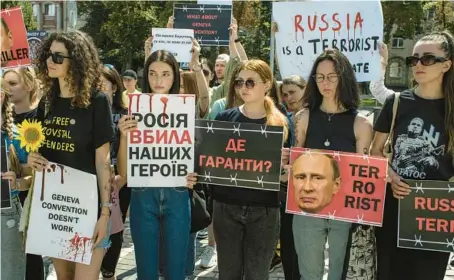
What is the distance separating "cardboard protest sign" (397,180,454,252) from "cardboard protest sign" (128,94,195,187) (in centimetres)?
156

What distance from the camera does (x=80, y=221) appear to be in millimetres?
3473

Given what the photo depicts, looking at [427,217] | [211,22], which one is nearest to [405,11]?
[211,22]

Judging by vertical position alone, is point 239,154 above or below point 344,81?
below

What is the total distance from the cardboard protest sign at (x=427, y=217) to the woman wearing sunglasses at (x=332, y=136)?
0.39 m

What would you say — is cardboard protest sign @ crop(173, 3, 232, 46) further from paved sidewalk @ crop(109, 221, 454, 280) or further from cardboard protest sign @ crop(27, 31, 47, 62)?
paved sidewalk @ crop(109, 221, 454, 280)

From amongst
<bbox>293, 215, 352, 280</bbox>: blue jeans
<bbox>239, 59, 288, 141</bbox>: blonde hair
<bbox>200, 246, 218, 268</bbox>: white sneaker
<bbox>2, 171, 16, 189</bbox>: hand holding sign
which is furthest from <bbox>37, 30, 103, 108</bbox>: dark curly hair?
<bbox>200, 246, 218, 268</bbox>: white sneaker

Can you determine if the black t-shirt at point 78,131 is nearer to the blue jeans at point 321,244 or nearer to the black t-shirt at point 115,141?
the black t-shirt at point 115,141

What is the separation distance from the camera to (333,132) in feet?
11.5

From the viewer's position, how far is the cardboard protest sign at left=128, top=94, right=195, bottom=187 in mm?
3771

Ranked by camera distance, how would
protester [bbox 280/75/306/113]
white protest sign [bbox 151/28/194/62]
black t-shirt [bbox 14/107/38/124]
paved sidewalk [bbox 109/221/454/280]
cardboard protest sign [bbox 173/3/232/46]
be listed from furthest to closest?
cardboard protest sign [bbox 173/3/232/46] < white protest sign [bbox 151/28/194/62] < paved sidewalk [bbox 109/221/454/280] < protester [bbox 280/75/306/113] < black t-shirt [bbox 14/107/38/124]

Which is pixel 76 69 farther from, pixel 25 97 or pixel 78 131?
pixel 25 97

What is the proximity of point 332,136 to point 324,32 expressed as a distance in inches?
98.6

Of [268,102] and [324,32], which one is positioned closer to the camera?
[268,102]

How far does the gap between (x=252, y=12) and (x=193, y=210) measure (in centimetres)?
3113
